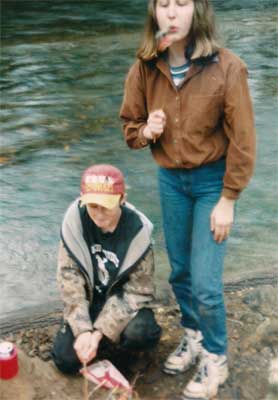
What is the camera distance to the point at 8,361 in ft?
10.9

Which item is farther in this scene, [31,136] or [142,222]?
[31,136]

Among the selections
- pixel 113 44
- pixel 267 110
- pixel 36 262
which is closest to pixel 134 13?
pixel 113 44

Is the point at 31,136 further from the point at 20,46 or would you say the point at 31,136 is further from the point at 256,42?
the point at 256,42

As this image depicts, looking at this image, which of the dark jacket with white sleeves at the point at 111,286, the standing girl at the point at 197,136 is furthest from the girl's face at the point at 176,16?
the dark jacket with white sleeves at the point at 111,286

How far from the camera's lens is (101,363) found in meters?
3.39

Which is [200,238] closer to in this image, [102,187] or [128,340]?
[102,187]

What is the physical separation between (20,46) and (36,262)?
6836mm

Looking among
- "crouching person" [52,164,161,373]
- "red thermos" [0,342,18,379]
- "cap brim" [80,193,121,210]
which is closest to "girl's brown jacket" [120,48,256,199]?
"cap brim" [80,193,121,210]

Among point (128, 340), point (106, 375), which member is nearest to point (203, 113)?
point (128, 340)

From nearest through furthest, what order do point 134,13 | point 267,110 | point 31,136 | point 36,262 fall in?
point 36,262 → point 31,136 → point 267,110 → point 134,13

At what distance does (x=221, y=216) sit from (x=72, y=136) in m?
4.09

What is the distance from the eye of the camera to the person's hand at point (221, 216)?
9.80 ft

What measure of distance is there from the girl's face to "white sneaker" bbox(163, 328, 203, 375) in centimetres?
147

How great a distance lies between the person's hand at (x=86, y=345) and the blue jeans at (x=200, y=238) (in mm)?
493
